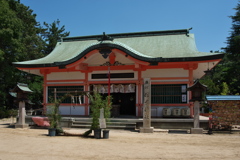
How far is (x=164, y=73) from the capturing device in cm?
1703

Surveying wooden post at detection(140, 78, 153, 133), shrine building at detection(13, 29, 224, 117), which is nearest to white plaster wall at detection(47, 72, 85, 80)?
shrine building at detection(13, 29, 224, 117)

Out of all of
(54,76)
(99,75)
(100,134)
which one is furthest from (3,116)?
(100,134)

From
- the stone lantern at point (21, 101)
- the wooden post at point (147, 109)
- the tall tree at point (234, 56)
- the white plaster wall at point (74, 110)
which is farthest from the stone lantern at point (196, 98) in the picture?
the tall tree at point (234, 56)

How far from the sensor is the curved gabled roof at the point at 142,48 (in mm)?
16047

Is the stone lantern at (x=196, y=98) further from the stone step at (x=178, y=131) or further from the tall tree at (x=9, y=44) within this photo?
the tall tree at (x=9, y=44)

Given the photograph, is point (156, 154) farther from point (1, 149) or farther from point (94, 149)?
point (1, 149)

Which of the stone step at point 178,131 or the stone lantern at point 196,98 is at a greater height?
the stone lantern at point 196,98

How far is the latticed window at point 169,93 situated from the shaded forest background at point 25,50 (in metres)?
9.90

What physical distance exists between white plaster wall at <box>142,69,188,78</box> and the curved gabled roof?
940mm

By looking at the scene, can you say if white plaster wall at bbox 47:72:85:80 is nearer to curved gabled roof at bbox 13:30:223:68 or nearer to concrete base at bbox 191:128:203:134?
curved gabled roof at bbox 13:30:223:68

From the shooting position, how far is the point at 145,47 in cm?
1953

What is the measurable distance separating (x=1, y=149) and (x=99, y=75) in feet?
32.8

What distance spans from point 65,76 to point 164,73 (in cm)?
705

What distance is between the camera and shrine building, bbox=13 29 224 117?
16359 mm
